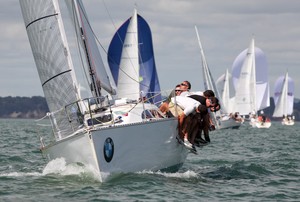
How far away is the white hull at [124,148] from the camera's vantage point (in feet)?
41.3

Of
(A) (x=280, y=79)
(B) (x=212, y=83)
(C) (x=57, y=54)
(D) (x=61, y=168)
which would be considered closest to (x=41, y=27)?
(C) (x=57, y=54)

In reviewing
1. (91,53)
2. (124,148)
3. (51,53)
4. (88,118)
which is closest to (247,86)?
(91,53)

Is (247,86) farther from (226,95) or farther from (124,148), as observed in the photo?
(124,148)

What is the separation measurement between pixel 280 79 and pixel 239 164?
75.9m

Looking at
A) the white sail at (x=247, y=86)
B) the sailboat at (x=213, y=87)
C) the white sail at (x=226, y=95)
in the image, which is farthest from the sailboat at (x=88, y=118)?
the white sail at (x=226, y=95)

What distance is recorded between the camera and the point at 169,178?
45.5 ft

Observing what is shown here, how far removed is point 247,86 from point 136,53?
3458cm

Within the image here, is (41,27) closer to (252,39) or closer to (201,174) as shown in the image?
(201,174)

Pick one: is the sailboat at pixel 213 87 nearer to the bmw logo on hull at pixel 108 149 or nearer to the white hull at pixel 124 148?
the white hull at pixel 124 148

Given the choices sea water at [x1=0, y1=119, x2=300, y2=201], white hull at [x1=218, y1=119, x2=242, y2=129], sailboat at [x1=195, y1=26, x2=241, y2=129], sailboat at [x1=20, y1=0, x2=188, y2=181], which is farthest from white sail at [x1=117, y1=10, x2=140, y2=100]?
white hull at [x1=218, y1=119, x2=242, y2=129]

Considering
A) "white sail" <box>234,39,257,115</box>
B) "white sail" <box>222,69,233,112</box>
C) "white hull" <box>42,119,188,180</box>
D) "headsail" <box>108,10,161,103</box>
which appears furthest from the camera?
"white sail" <box>222,69,233,112</box>

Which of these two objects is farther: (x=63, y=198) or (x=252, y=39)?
(x=252, y=39)

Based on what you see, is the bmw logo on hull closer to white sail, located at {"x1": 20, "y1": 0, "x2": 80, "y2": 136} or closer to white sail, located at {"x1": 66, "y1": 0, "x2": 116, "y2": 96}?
white sail, located at {"x1": 20, "y1": 0, "x2": 80, "y2": 136}

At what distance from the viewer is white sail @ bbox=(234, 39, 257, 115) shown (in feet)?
229
